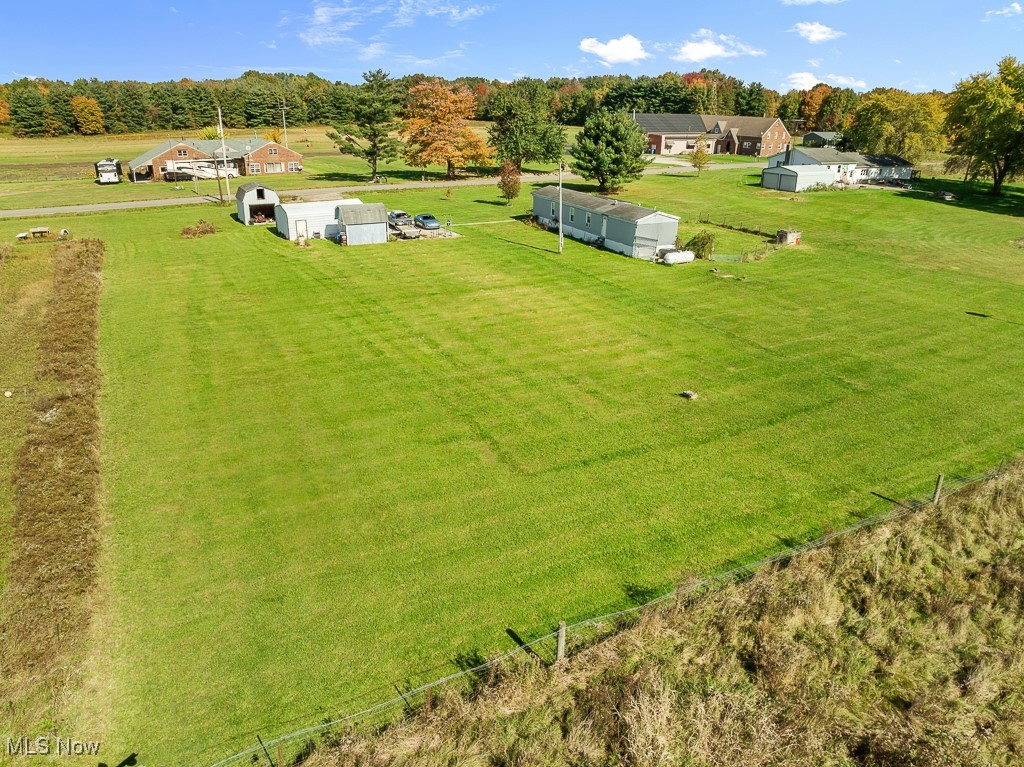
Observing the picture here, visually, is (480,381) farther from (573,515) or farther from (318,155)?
(318,155)

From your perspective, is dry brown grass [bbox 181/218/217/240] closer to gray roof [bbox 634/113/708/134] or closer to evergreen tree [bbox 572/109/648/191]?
evergreen tree [bbox 572/109/648/191]

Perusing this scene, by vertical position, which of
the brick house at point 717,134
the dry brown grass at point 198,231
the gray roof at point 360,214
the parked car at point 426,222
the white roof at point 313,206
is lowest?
the dry brown grass at point 198,231

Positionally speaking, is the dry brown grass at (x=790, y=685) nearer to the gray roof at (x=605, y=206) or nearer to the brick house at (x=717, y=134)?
the gray roof at (x=605, y=206)

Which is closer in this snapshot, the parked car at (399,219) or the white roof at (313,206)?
the white roof at (313,206)

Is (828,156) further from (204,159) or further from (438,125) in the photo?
(204,159)

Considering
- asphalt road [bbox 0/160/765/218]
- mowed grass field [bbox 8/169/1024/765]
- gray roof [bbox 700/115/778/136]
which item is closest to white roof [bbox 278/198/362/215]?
mowed grass field [bbox 8/169/1024/765]

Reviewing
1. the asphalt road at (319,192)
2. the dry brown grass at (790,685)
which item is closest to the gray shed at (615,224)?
the asphalt road at (319,192)
